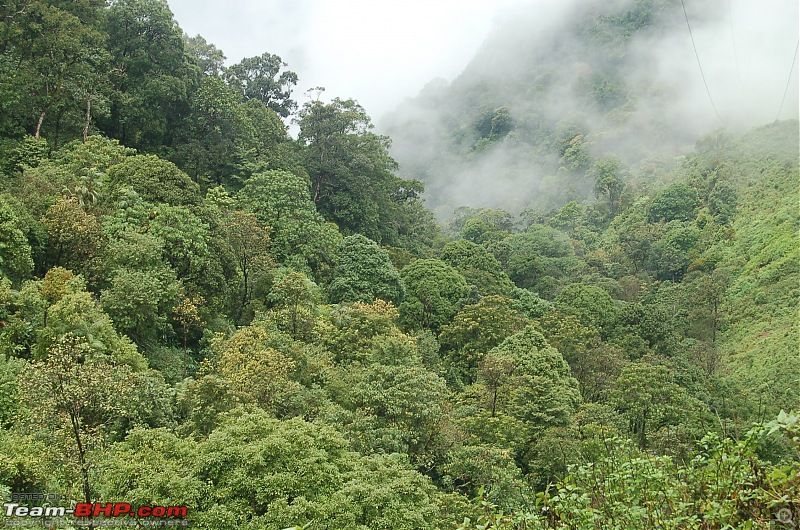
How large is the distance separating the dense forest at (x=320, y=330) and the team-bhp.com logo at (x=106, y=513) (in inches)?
7.0

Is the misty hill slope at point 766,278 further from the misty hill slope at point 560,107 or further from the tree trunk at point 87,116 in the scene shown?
the tree trunk at point 87,116

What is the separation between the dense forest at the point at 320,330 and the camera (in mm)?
8711

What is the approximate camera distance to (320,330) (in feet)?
62.6

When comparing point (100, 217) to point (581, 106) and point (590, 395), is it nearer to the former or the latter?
point (590, 395)

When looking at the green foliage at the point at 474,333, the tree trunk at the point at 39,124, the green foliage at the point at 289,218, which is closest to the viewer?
the tree trunk at the point at 39,124

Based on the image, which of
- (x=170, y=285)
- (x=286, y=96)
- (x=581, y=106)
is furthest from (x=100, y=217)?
(x=581, y=106)

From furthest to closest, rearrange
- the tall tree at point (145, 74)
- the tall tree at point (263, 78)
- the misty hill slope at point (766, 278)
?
the tall tree at point (263, 78) → the tall tree at point (145, 74) → the misty hill slope at point (766, 278)

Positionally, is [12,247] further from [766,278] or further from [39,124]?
[766,278]

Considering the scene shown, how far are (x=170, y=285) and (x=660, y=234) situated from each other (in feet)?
147

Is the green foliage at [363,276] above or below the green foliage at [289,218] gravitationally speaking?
below

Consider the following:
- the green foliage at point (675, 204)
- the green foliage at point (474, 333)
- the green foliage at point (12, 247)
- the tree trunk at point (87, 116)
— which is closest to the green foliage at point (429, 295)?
the green foliage at point (474, 333)

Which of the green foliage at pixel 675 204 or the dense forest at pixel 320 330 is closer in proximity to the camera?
the dense forest at pixel 320 330

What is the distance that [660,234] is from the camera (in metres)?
49.1

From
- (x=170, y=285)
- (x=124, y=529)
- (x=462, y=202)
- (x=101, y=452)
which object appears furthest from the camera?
(x=462, y=202)
